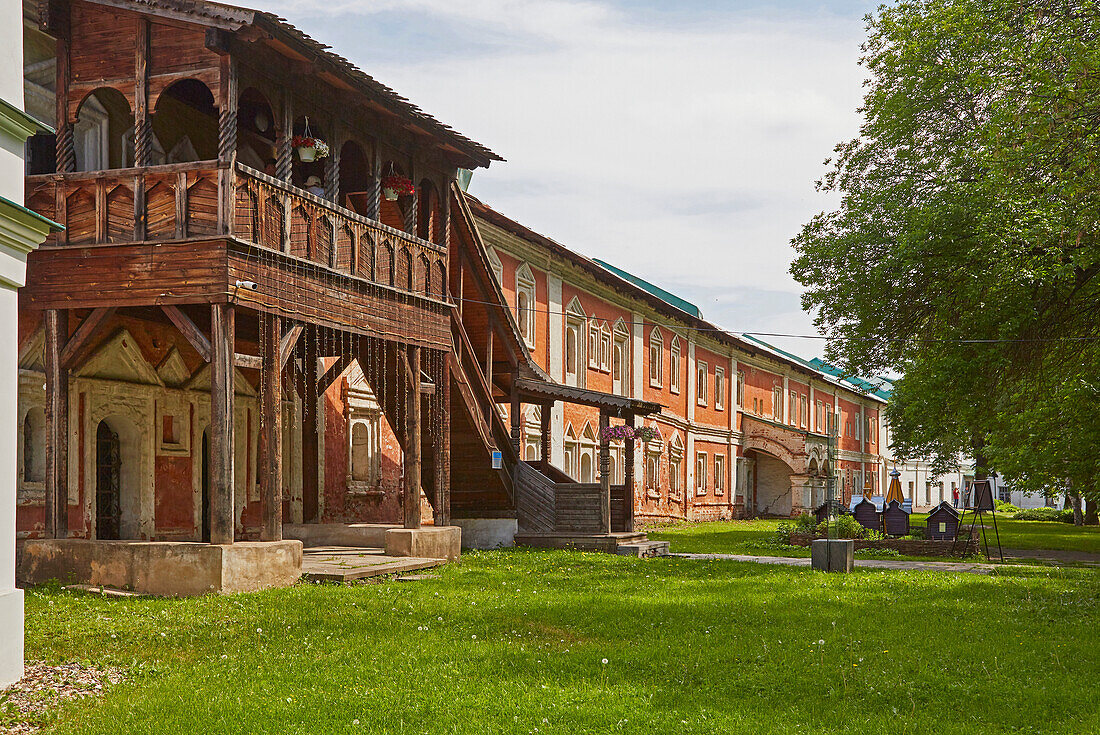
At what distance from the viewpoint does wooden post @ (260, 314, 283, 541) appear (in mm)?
12633

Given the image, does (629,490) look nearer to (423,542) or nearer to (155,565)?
(423,542)

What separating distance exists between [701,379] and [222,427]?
28052 millimetres

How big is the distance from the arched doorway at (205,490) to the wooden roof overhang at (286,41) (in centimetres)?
609

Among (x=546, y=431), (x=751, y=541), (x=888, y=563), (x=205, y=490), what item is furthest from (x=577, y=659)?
(x=751, y=541)

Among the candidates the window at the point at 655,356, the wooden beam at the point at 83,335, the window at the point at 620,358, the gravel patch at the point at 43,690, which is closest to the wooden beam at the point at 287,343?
the wooden beam at the point at 83,335

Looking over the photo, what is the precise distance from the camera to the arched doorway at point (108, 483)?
15.3m

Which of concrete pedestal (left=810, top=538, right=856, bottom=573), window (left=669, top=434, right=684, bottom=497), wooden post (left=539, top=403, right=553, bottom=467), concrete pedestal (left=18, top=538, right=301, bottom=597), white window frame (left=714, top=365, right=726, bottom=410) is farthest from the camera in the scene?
white window frame (left=714, top=365, right=726, bottom=410)

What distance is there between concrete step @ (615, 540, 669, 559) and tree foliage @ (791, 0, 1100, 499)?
545 centimetres

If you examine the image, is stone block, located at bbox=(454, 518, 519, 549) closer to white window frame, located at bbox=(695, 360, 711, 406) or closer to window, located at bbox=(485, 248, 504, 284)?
window, located at bbox=(485, 248, 504, 284)

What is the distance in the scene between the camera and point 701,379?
127 feet

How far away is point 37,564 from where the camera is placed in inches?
481

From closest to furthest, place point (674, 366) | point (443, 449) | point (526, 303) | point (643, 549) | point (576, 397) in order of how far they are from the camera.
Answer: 1. point (443, 449)
2. point (643, 549)
3. point (576, 397)
4. point (526, 303)
5. point (674, 366)

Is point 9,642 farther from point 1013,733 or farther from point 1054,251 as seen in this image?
point 1054,251

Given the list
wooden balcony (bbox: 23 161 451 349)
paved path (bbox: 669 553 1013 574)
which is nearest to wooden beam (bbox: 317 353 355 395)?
wooden balcony (bbox: 23 161 451 349)
